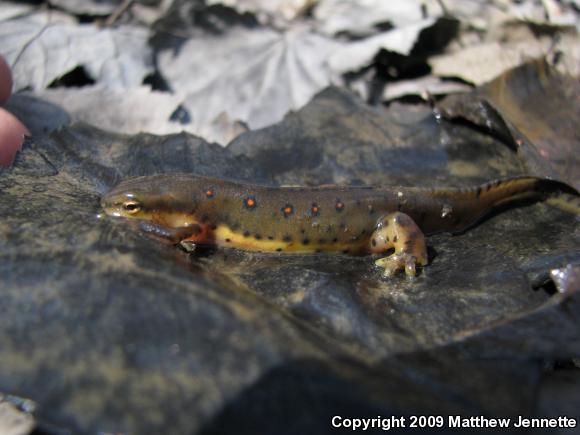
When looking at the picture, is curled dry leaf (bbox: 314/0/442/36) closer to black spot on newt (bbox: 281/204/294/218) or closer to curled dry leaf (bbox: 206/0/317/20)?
curled dry leaf (bbox: 206/0/317/20)

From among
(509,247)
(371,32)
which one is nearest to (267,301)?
(509,247)

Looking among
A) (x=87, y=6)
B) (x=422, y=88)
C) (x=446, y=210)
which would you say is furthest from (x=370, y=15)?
(x=446, y=210)

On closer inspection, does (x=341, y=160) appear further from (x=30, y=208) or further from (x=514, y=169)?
(x=30, y=208)

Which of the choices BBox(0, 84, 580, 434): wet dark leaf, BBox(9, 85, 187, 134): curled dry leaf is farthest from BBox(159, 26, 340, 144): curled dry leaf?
BBox(0, 84, 580, 434): wet dark leaf

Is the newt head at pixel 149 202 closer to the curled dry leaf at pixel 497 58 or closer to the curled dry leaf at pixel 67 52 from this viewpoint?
the curled dry leaf at pixel 67 52

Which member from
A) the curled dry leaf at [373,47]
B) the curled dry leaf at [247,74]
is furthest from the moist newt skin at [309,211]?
the curled dry leaf at [373,47]

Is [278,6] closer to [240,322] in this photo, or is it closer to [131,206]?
[131,206]

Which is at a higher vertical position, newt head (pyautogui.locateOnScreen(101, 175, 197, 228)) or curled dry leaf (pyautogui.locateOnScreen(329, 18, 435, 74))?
curled dry leaf (pyautogui.locateOnScreen(329, 18, 435, 74))
